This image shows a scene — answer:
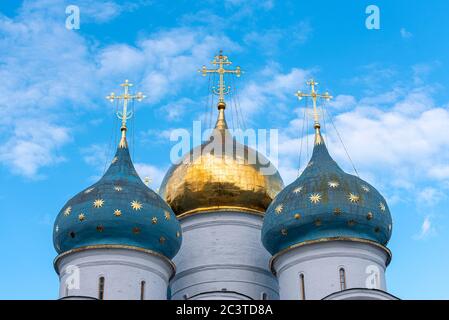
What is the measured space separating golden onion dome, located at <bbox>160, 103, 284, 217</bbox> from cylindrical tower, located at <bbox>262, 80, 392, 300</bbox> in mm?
2739

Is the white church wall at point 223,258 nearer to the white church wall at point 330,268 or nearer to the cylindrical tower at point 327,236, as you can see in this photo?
the cylindrical tower at point 327,236

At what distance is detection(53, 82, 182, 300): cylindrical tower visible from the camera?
2014 centimetres

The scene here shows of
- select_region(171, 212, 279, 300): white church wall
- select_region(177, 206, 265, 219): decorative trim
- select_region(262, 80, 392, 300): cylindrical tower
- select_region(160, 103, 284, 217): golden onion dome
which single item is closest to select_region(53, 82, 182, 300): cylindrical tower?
select_region(171, 212, 279, 300): white church wall

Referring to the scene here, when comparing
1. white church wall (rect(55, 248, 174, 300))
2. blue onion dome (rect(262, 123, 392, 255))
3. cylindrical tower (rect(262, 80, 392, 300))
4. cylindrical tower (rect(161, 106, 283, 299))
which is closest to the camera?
white church wall (rect(55, 248, 174, 300))

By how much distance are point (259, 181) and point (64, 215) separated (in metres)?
5.52

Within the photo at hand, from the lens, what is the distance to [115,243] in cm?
2039

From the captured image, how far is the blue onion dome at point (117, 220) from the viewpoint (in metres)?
20.5

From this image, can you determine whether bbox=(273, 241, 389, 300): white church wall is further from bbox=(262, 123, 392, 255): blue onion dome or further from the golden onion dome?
the golden onion dome

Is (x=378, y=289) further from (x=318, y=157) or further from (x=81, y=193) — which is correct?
(x=81, y=193)

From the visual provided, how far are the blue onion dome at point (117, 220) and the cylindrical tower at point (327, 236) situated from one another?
2210mm

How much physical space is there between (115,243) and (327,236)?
4.36m

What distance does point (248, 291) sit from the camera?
22.9 metres

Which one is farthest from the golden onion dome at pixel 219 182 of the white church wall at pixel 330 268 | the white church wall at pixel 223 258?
the white church wall at pixel 330 268

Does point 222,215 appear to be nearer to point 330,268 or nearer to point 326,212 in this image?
point 326,212
